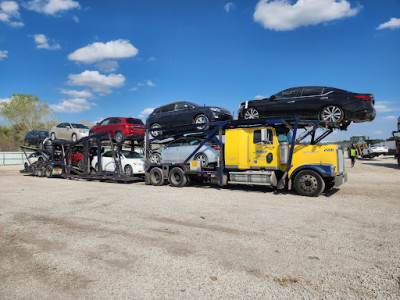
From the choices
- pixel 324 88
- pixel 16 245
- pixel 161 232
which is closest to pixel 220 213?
pixel 161 232

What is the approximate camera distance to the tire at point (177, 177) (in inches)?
460

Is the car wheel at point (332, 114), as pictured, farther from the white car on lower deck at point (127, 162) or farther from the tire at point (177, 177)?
the white car on lower deck at point (127, 162)

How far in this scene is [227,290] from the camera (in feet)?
9.79

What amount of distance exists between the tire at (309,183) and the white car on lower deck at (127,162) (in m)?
7.80

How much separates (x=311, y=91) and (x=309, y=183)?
3108 mm

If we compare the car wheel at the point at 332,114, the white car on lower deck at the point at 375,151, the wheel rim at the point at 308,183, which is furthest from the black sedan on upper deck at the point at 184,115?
the white car on lower deck at the point at 375,151

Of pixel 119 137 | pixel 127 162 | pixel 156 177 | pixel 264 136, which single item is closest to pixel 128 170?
pixel 127 162

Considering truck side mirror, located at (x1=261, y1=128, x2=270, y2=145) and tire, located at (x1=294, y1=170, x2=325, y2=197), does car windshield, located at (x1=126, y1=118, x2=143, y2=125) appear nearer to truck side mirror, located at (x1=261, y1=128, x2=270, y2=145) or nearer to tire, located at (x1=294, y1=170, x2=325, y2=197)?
truck side mirror, located at (x1=261, y1=128, x2=270, y2=145)

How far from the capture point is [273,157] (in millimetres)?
9641

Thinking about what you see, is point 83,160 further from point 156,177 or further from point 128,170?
point 156,177

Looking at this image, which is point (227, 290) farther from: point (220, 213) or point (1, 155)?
point (1, 155)

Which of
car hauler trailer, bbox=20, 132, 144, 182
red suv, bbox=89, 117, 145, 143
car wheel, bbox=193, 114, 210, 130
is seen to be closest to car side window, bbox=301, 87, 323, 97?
car wheel, bbox=193, 114, 210, 130

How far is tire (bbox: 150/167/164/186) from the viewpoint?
1228 centimetres

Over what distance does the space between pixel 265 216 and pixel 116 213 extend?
11.7 ft
